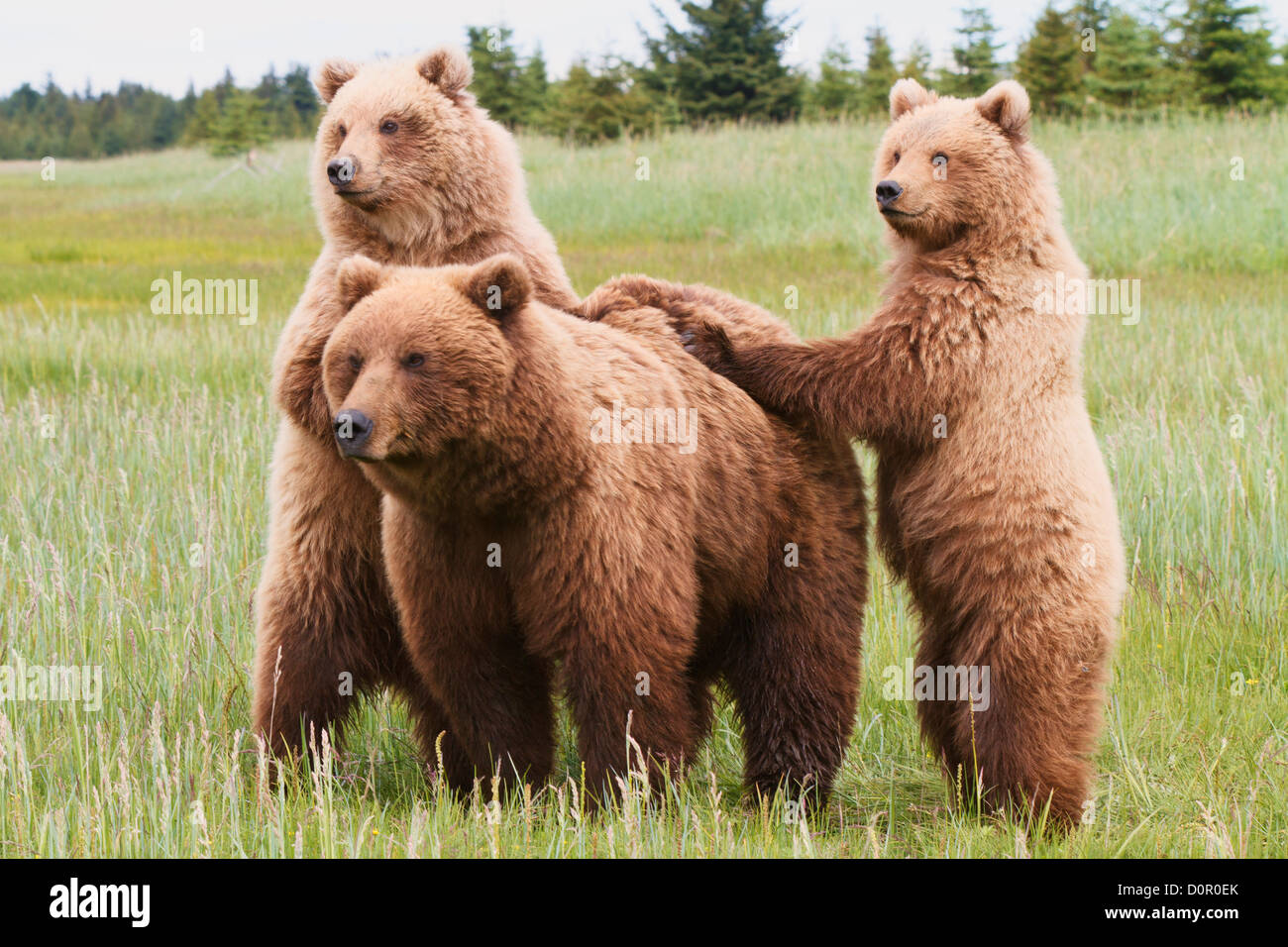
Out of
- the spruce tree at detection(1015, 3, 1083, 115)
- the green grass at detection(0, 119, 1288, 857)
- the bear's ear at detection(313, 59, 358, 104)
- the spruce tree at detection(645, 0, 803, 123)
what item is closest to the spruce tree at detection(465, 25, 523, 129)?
the spruce tree at detection(645, 0, 803, 123)

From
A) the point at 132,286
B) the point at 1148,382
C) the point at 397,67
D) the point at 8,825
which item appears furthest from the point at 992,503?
the point at 132,286

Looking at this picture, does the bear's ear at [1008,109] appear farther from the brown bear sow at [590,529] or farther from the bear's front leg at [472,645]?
the bear's front leg at [472,645]

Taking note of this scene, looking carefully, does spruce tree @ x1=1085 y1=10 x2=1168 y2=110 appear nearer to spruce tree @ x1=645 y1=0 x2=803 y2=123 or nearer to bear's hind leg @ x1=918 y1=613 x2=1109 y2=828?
spruce tree @ x1=645 y1=0 x2=803 y2=123

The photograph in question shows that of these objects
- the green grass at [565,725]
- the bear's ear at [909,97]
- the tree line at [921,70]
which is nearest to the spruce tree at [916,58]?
the tree line at [921,70]

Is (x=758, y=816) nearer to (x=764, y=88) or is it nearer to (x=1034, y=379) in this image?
(x=1034, y=379)

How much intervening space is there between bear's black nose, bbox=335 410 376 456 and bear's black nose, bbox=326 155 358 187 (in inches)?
50.2

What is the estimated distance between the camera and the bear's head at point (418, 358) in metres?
3.73

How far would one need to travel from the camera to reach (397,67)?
511cm

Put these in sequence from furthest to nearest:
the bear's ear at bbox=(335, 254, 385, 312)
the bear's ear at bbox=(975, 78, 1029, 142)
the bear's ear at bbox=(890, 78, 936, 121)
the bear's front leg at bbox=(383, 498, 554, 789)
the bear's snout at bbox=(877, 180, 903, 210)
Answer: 1. the bear's ear at bbox=(890, 78, 936, 121)
2. the bear's ear at bbox=(975, 78, 1029, 142)
3. the bear's snout at bbox=(877, 180, 903, 210)
4. the bear's front leg at bbox=(383, 498, 554, 789)
5. the bear's ear at bbox=(335, 254, 385, 312)

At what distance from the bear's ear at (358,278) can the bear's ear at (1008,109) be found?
7.59 feet

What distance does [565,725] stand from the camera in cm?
547

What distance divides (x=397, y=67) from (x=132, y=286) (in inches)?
553

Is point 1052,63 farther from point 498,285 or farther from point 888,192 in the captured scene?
point 498,285

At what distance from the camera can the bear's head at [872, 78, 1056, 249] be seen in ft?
15.7
